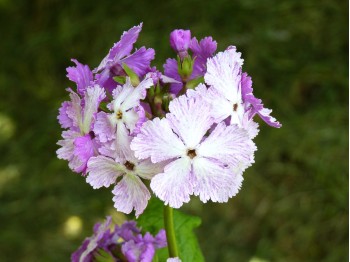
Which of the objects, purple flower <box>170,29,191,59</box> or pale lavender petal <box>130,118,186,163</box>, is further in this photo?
purple flower <box>170,29,191,59</box>

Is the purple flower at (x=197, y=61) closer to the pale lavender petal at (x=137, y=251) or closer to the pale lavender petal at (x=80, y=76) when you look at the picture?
the pale lavender petal at (x=80, y=76)

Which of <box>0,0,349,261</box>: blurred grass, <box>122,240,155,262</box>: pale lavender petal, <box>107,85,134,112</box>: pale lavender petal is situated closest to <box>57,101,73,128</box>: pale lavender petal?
<box>107,85,134,112</box>: pale lavender petal

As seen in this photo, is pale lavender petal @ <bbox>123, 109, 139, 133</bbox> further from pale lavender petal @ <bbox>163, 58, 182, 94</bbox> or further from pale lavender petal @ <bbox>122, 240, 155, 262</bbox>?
pale lavender petal @ <bbox>122, 240, 155, 262</bbox>

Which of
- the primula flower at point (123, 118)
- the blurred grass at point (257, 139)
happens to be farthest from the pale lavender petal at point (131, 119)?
the blurred grass at point (257, 139)

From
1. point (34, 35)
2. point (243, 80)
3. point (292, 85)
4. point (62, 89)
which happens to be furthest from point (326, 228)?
point (243, 80)

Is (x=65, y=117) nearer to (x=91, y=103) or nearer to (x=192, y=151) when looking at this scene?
(x=91, y=103)

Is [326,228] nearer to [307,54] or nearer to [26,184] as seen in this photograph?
[307,54]
